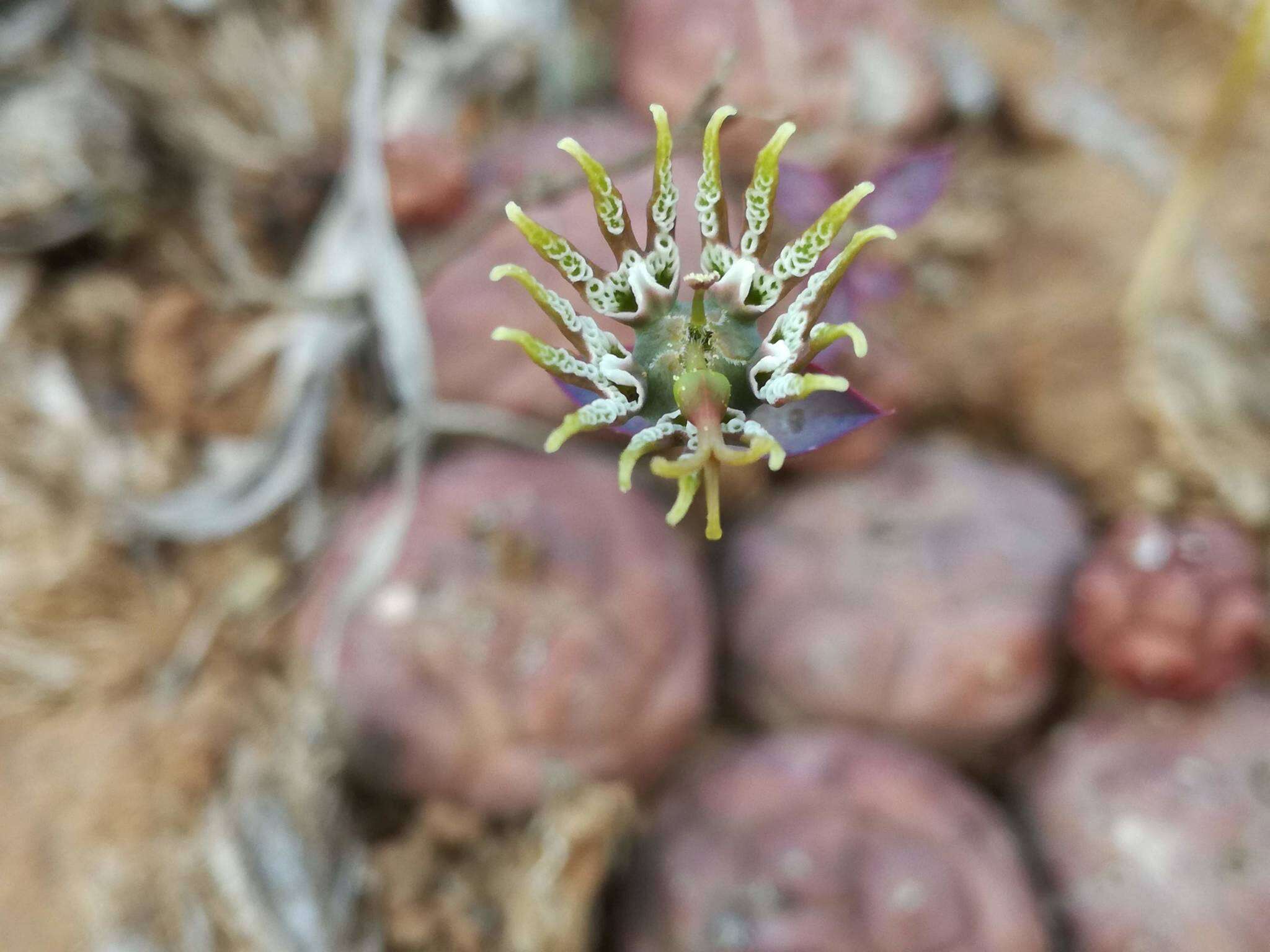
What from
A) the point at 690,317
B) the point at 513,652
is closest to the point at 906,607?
the point at 513,652

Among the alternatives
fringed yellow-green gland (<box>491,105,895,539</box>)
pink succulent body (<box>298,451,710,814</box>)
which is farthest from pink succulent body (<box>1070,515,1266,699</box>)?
fringed yellow-green gland (<box>491,105,895,539</box>)

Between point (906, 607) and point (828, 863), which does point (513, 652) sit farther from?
point (906, 607)

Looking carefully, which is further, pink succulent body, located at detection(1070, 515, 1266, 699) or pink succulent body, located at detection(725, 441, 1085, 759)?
pink succulent body, located at detection(725, 441, 1085, 759)

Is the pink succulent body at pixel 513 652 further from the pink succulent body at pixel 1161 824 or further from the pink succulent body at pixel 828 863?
the pink succulent body at pixel 1161 824

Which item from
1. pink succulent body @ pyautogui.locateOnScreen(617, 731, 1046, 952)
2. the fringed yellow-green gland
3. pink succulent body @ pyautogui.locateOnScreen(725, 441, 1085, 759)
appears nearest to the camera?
the fringed yellow-green gland

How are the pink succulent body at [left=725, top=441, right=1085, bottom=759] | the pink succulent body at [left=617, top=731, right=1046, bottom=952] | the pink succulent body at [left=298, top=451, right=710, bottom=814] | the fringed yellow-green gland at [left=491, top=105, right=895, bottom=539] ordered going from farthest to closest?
the pink succulent body at [left=725, top=441, right=1085, bottom=759]
the pink succulent body at [left=298, top=451, right=710, bottom=814]
the pink succulent body at [left=617, top=731, right=1046, bottom=952]
the fringed yellow-green gland at [left=491, top=105, right=895, bottom=539]

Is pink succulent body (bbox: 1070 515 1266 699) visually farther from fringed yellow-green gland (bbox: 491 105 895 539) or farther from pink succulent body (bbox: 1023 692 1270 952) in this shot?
fringed yellow-green gland (bbox: 491 105 895 539)

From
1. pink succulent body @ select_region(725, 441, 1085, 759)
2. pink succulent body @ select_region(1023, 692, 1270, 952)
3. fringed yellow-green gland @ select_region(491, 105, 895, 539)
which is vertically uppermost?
fringed yellow-green gland @ select_region(491, 105, 895, 539)

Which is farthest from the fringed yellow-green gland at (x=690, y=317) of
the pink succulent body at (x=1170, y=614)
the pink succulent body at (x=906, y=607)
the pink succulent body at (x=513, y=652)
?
the pink succulent body at (x=1170, y=614)

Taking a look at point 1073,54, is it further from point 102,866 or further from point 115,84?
point 102,866
